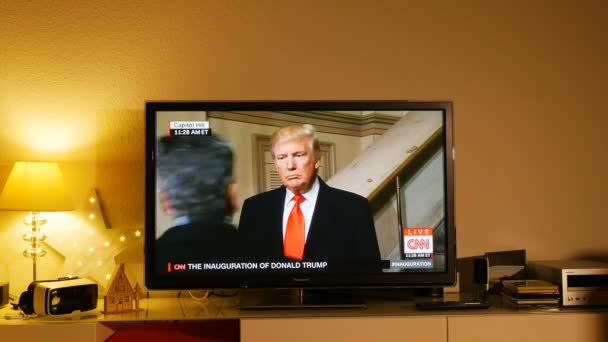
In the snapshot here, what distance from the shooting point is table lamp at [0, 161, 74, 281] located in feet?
8.38

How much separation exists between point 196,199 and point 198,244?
184mm

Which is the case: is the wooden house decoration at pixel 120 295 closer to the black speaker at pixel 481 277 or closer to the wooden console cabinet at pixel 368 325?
the wooden console cabinet at pixel 368 325

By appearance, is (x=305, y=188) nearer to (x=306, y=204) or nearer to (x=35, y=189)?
(x=306, y=204)

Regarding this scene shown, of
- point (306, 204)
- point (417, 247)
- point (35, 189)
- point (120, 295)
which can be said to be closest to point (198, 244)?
point (120, 295)

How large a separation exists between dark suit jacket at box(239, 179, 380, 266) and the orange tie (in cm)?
2

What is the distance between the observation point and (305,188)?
2.58m

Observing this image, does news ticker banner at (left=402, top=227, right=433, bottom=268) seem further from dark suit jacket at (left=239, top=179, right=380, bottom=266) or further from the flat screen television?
dark suit jacket at (left=239, top=179, right=380, bottom=266)

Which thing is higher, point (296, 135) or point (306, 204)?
point (296, 135)

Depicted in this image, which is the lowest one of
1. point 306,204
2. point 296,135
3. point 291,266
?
point 291,266

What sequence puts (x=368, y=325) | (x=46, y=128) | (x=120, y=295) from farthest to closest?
(x=46, y=128)
(x=120, y=295)
(x=368, y=325)

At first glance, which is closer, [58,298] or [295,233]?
[58,298]

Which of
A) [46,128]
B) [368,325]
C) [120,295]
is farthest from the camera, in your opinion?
[46,128]

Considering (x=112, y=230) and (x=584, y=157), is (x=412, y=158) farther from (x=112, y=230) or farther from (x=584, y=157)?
(x=112, y=230)

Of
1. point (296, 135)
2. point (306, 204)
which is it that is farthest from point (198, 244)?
point (296, 135)
